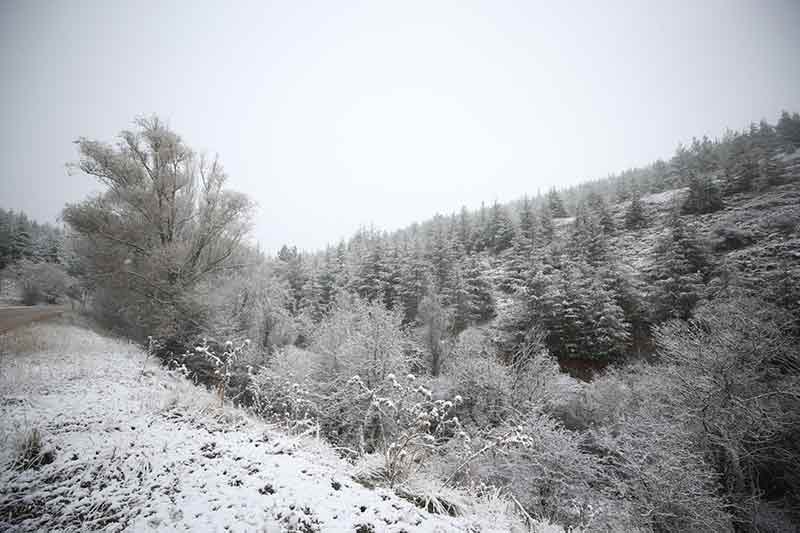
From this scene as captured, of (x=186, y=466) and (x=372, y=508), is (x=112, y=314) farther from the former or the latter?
(x=372, y=508)

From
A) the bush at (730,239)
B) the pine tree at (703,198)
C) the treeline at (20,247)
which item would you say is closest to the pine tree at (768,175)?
the pine tree at (703,198)

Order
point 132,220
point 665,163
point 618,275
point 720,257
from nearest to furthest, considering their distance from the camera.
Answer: point 132,220, point 720,257, point 618,275, point 665,163

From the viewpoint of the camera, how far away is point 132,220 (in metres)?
11.2

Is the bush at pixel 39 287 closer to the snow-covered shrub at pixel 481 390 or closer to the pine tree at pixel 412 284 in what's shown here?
the pine tree at pixel 412 284

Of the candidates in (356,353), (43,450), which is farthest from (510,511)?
(356,353)

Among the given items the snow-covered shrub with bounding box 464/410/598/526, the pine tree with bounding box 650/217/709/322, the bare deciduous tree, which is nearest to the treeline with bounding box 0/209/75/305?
the bare deciduous tree

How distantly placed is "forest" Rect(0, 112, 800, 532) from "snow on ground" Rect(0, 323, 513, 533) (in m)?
0.50

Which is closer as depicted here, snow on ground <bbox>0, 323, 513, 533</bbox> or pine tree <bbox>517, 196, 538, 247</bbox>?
snow on ground <bbox>0, 323, 513, 533</bbox>

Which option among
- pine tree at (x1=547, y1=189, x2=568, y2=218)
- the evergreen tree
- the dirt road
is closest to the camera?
the dirt road

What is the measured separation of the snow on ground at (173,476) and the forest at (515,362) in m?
0.50

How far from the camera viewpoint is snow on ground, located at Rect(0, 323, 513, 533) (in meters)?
2.09

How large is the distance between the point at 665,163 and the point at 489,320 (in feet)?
251

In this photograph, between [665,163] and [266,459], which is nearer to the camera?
[266,459]

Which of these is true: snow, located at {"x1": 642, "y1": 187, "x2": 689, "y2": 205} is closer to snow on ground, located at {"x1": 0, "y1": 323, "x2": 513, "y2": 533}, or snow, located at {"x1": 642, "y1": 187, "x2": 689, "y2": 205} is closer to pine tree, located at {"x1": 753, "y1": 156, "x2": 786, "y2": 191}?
pine tree, located at {"x1": 753, "y1": 156, "x2": 786, "y2": 191}
